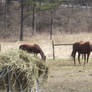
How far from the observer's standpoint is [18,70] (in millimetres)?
5527

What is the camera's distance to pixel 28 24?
167 feet

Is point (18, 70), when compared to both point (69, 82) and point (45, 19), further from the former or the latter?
point (45, 19)

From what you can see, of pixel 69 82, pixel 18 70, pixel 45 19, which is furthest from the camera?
pixel 45 19

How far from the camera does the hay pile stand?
216 inches

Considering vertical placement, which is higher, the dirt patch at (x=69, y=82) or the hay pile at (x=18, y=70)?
the hay pile at (x=18, y=70)

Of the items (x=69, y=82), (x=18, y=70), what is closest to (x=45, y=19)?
(x=69, y=82)

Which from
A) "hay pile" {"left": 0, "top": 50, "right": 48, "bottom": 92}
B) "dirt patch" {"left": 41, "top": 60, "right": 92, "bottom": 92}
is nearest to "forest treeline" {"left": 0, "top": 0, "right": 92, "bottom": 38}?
"dirt patch" {"left": 41, "top": 60, "right": 92, "bottom": 92}

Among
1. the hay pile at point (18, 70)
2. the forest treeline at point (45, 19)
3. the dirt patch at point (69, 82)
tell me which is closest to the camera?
the hay pile at point (18, 70)

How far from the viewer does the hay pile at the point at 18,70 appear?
5.48 metres

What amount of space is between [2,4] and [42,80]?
50.5 metres

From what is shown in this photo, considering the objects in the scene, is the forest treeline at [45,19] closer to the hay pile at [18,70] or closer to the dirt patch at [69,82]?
the dirt patch at [69,82]

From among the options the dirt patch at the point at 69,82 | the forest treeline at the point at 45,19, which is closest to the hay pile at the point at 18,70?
the dirt patch at the point at 69,82

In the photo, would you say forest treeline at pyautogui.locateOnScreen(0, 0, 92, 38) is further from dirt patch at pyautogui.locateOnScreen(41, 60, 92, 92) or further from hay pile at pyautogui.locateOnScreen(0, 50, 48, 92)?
hay pile at pyautogui.locateOnScreen(0, 50, 48, 92)

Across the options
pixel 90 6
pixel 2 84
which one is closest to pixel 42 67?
pixel 2 84
